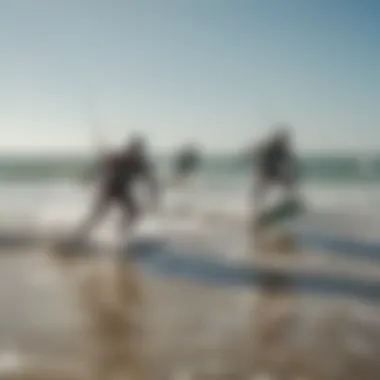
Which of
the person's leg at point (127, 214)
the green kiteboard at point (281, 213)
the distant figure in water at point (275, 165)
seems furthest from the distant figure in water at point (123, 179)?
the green kiteboard at point (281, 213)

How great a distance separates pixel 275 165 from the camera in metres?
5.38

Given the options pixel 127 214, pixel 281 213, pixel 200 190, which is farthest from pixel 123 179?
pixel 200 190

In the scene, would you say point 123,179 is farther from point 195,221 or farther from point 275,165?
point 275,165

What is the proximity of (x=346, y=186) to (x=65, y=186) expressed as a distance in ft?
9.66

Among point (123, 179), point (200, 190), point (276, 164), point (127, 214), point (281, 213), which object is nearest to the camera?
point (123, 179)

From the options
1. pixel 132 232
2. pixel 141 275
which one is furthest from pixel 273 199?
pixel 141 275

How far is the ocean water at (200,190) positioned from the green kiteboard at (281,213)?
180 millimetres

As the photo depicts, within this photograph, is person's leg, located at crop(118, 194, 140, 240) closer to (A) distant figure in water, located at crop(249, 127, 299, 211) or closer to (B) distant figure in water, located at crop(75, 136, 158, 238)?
(B) distant figure in water, located at crop(75, 136, 158, 238)

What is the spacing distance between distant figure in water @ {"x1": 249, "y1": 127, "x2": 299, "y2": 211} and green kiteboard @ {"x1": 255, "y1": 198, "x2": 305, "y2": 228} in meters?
0.10

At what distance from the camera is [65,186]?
705cm

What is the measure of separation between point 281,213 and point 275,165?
0.48 metres

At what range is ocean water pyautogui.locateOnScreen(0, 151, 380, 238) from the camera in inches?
216

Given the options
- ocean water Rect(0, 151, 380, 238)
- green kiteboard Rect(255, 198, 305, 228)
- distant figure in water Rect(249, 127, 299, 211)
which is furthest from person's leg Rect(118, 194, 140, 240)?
green kiteboard Rect(255, 198, 305, 228)

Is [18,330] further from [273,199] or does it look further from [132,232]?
[273,199]
